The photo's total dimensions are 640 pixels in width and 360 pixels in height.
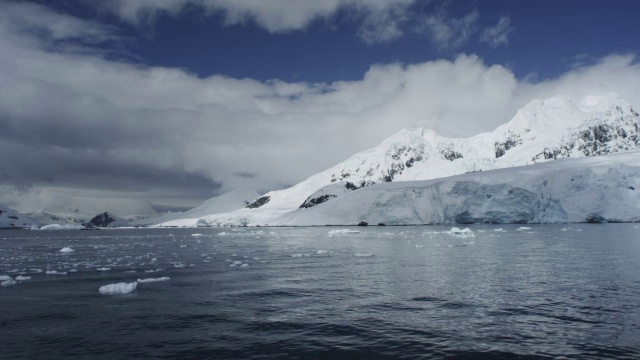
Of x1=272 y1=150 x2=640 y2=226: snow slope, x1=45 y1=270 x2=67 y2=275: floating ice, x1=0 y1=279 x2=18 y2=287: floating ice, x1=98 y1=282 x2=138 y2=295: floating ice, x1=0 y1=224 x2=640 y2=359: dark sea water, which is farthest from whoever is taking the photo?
x1=272 y1=150 x2=640 y2=226: snow slope

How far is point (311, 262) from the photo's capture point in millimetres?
26078

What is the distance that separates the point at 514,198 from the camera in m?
80.4

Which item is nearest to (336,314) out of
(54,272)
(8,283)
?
(8,283)

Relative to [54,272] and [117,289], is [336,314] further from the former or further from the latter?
[54,272]

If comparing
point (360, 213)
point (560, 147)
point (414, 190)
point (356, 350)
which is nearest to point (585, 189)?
point (414, 190)

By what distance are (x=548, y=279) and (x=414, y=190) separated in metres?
72.1

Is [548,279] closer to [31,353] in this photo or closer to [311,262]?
[311,262]

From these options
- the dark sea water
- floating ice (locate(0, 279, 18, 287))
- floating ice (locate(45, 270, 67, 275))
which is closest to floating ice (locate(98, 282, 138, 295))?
the dark sea water

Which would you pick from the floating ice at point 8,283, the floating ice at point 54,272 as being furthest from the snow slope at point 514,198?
the floating ice at point 8,283

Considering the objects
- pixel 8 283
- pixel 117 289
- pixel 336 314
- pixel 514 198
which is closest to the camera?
pixel 336 314

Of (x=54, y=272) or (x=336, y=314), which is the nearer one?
(x=336, y=314)

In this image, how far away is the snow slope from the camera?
7638 centimetres

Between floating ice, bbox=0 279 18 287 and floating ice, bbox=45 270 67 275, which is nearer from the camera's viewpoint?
floating ice, bbox=0 279 18 287

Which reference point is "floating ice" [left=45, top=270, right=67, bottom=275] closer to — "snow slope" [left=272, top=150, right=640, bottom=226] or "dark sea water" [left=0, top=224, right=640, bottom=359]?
"dark sea water" [left=0, top=224, right=640, bottom=359]
